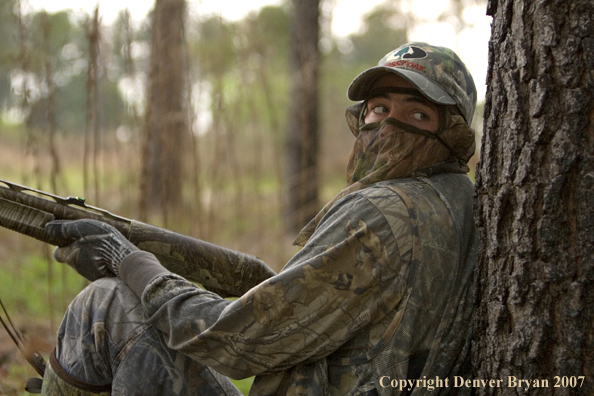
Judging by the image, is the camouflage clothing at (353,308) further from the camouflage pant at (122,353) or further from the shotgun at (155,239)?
the shotgun at (155,239)

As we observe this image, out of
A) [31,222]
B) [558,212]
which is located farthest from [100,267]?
[558,212]

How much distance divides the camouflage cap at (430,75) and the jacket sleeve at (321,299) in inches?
18.6

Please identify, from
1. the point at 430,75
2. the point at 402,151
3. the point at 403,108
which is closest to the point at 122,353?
the point at 402,151

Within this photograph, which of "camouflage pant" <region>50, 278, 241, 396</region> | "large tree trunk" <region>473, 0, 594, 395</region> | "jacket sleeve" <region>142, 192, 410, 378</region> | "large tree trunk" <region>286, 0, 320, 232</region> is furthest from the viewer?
"large tree trunk" <region>286, 0, 320, 232</region>

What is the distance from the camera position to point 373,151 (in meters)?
2.06

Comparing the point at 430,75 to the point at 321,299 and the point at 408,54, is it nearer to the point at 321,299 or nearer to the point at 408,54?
the point at 408,54

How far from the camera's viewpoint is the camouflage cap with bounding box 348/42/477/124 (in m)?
2.04

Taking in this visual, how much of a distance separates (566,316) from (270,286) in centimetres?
85

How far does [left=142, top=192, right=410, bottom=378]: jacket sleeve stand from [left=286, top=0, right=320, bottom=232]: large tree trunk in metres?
5.16

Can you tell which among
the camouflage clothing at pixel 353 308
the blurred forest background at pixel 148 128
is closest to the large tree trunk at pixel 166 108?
the blurred forest background at pixel 148 128

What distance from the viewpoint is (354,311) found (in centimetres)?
176

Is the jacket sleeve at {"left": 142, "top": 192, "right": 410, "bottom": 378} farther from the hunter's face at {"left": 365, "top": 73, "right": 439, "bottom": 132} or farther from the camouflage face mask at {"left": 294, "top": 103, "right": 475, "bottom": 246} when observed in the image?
the hunter's face at {"left": 365, "top": 73, "right": 439, "bottom": 132}

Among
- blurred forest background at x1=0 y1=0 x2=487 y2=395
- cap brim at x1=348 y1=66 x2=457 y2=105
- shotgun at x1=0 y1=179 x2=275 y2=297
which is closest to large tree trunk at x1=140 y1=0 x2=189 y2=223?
blurred forest background at x1=0 y1=0 x2=487 y2=395

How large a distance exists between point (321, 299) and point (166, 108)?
116 inches
